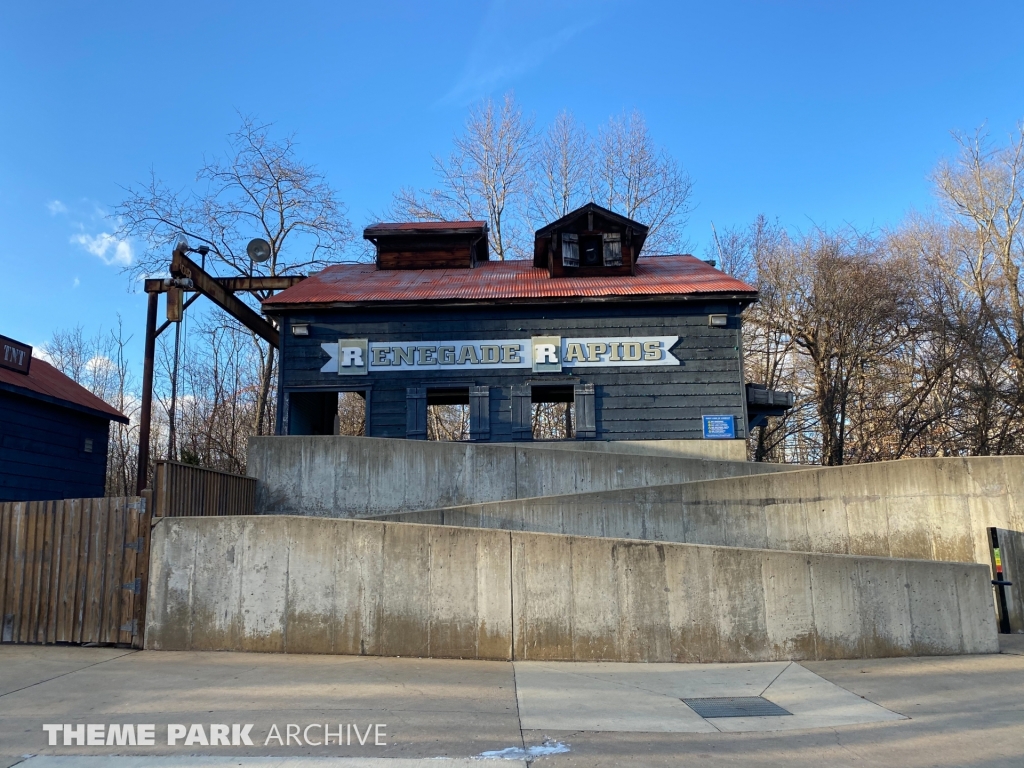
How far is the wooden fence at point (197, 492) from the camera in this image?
326 inches

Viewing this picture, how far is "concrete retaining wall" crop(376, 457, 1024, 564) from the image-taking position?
1050 cm

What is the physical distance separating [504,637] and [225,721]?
10.4ft

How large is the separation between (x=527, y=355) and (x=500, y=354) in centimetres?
64

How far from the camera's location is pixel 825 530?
34.6ft

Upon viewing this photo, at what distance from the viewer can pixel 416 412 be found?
16234 millimetres

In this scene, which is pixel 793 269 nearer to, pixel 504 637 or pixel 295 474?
pixel 295 474

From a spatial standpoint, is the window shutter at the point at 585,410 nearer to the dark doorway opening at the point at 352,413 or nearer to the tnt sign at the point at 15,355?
the tnt sign at the point at 15,355

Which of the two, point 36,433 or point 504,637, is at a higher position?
point 36,433

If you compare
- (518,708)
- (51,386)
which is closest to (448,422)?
(51,386)

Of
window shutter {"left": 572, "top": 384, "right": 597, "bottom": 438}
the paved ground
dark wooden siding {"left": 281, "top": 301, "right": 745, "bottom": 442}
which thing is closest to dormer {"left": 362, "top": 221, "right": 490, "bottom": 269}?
dark wooden siding {"left": 281, "top": 301, "right": 745, "bottom": 442}

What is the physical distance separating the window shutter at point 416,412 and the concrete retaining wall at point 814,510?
18.9 feet

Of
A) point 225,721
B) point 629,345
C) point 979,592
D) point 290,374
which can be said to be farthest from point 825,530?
point 290,374

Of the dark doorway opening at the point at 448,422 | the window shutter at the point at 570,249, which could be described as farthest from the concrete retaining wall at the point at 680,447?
the dark doorway opening at the point at 448,422

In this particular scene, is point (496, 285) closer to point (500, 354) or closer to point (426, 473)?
point (500, 354)
